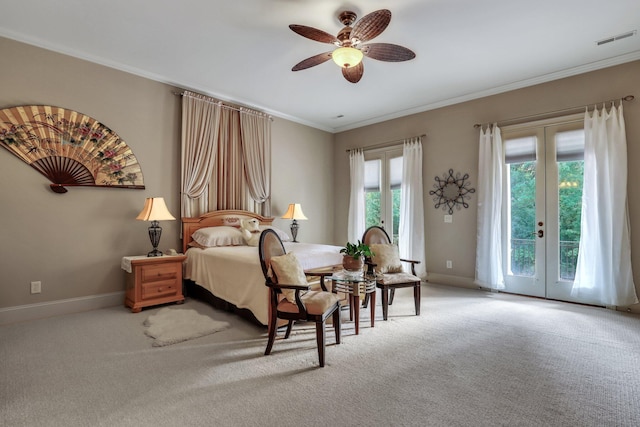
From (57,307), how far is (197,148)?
2.57 m

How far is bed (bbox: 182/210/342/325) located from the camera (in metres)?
3.16

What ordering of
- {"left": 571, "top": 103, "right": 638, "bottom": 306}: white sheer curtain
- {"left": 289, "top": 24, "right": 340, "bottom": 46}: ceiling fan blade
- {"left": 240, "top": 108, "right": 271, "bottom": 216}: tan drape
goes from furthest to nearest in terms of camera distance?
1. {"left": 240, "top": 108, "right": 271, "bottom": 216}: tan drape
2. {"left": 571, "top": 103, "right": 638, "bottom": 306}: white sheer curtain
3. {"left": 289, "top": 24, "right": 340, "bottom": 46}: ceiling fan blade

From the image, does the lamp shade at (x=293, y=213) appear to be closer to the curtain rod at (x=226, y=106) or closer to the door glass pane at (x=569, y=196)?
the curtain rod at (x=226, y=106)

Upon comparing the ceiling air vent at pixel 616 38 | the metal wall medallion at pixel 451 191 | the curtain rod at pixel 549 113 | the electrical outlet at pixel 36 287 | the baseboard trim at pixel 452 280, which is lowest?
the baseboard trim at pixel 452 280

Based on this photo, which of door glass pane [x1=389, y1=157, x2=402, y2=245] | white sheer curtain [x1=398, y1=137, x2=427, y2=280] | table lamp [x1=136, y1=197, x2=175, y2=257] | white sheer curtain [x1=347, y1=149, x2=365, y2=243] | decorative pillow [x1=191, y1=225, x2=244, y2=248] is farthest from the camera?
white sheer curtain [x1=347, y1=149, x2=365, y2=243]

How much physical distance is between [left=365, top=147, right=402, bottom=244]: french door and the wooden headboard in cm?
244

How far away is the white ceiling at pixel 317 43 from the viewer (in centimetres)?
281

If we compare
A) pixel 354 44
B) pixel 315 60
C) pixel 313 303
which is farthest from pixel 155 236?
pixel 354 44

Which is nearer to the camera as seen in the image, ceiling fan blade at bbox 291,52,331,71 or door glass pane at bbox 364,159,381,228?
ceiling fan blade at bbox 291,52,331,71

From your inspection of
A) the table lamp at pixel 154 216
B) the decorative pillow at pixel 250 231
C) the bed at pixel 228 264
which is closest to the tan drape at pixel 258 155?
the bed at pixel 228 264

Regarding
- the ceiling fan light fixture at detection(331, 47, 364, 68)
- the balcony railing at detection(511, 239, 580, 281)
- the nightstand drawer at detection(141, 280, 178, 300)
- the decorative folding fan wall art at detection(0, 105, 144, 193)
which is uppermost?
the ceiling fan light fixture at detection(331, 47, 364, 68)

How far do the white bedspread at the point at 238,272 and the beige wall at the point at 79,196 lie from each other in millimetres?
725

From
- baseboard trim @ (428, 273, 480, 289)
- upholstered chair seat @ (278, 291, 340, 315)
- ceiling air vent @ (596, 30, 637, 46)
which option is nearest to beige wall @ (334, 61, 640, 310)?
baseboard trim @ (428, 273, 480, 289)

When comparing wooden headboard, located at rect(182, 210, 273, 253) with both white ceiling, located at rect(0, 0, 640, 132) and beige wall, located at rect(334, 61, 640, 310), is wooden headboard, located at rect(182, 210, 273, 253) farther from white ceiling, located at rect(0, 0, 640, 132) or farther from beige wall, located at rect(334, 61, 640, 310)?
beige wall, located at rect(334, 61, 640, 310)
